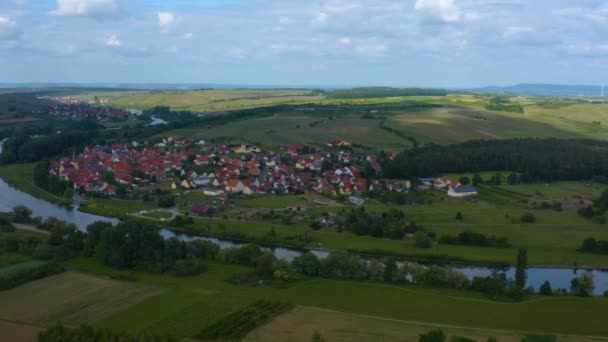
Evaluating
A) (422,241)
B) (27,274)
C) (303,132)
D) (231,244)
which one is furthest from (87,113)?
(422,241)

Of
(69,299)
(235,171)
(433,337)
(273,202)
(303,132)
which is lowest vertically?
(69,299)

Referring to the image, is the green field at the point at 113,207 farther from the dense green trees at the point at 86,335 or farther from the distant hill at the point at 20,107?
the distant hill at the point at 20,107

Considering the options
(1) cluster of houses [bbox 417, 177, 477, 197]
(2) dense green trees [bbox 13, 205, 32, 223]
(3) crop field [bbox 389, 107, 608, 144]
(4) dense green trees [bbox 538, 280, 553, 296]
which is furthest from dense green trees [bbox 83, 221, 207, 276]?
(3) crop field [bbox 389, 107, 608, 144]

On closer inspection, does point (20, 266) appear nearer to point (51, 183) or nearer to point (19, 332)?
point (19, 332)

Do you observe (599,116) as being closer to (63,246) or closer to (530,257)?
(530,257)

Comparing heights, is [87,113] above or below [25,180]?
above

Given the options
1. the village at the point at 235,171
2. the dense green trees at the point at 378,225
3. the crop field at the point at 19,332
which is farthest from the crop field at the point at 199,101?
the crop field at the point at 19,332

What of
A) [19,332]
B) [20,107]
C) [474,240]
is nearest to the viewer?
[19,332]
